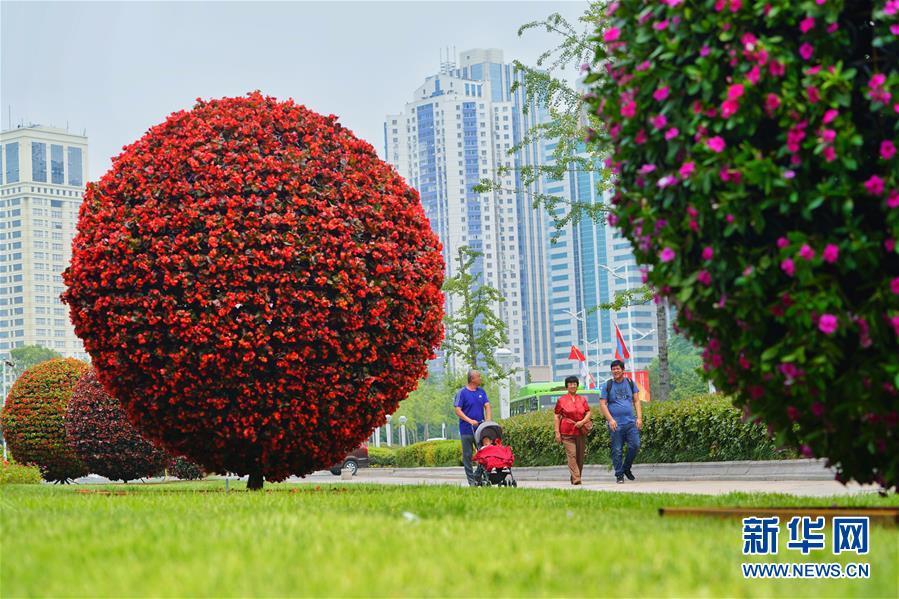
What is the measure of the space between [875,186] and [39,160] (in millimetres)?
205944

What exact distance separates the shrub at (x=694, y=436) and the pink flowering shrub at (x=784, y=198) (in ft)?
35.0

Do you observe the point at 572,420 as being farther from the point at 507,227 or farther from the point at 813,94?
the point at 507,227

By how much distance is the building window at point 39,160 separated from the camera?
19507cm

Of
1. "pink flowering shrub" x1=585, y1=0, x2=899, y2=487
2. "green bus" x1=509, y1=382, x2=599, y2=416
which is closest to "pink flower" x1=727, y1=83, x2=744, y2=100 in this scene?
"pink flowering shrub" x1=585, y1=0, x2=899, y2=487

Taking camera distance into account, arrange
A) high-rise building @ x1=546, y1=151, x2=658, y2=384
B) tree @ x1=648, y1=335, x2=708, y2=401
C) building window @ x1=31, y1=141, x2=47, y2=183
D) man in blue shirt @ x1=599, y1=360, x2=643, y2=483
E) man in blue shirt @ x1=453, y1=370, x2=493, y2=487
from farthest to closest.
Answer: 1. building window @ x1=31, y1=141, x2=47, y2=183
2. high-rise building @ x1=546, y1=151, x2=658, y2=384
3. tree @ x1=648, y1=335, x2=708, y2=401
4. man in blue shirt @ x1=599, y1=360, x2=643, y2=483
5. man in blue shirt @ x1=453, y1=370, x2=493, y2=487

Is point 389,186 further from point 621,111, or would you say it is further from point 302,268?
point 621,111

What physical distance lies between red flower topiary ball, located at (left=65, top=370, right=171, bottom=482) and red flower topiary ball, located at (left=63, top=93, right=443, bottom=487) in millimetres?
13825

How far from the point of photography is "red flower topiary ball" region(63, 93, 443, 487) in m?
12.4

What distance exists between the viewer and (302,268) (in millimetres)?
12562

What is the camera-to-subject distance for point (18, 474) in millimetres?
26781

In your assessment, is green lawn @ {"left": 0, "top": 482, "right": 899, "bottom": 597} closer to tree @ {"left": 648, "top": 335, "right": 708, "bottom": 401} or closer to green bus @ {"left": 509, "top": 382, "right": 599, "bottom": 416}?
green bus @ {"left": 509, "top": 382, "right": 599, "bottom": 416}

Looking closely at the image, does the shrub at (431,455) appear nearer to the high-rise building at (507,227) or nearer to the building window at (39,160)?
the high-rise building at (507,227)

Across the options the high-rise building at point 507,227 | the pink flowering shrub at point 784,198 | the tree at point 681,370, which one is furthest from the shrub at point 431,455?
the high-rise building at point 507,227

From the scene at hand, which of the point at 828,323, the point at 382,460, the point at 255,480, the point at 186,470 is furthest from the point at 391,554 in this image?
the point at 382,460
